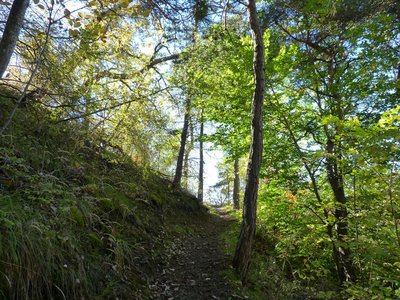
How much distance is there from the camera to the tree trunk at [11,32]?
2777 millimetres

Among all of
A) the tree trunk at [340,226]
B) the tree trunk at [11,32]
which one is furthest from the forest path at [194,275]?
the tree trunk at [11,32]

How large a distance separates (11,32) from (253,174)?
13.4ft

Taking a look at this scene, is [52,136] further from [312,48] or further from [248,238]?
[312,48]

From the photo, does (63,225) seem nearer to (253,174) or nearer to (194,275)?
(194,275)

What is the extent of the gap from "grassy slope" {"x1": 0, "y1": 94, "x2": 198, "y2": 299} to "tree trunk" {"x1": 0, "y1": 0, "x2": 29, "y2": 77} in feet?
3.50

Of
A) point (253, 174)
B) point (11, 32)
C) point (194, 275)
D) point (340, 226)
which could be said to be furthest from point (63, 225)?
point (340, 226)

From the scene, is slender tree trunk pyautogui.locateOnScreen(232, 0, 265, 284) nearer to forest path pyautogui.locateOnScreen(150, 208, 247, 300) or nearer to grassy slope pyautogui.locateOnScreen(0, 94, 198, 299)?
forest path pyautogui.locateOnScreen(150, 208, 247, 300)

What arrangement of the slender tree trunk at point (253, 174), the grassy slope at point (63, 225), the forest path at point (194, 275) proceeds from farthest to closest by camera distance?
the slender tree trunk at point (253, 174), the forest path at point (194, 275), the grassy slope at point (63, 225)

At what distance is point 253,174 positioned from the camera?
4.80 m

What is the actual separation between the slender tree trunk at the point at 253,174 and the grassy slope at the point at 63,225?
5.05ft

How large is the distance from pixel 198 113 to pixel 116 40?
16.6 feet

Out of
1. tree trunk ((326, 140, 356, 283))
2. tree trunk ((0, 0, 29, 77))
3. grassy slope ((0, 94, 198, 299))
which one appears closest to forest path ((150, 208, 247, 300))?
grassy slope ((0, 94, 198, 299))

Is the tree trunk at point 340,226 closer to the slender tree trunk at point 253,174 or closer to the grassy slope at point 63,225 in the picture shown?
the slender tree trunk at point 253,174

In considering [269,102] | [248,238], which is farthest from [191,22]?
[248,238]
